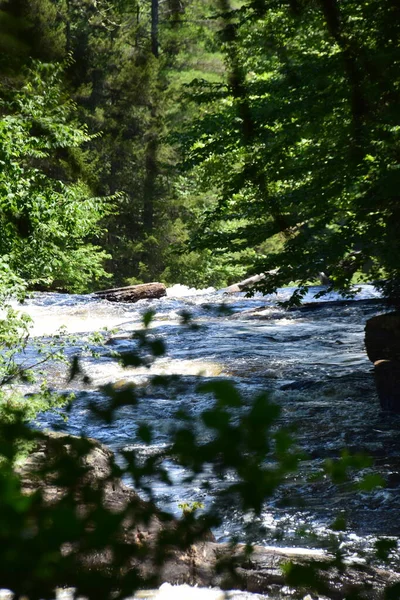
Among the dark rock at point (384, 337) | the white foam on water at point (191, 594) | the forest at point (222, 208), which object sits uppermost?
the forest at point (222, 208)

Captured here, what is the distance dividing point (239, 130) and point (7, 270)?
4200 millimetres

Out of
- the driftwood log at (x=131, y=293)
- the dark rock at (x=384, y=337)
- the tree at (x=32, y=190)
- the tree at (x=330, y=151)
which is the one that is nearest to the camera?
the tree at (x=330, y=151)

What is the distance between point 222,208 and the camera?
37.0 feet

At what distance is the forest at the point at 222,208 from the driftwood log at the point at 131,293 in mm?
1058

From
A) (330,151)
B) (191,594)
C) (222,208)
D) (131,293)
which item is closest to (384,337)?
(330,151)

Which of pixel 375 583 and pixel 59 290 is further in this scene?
pixel 59 290

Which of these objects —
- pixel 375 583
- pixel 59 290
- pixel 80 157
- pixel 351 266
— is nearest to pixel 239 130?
pixel 351 266

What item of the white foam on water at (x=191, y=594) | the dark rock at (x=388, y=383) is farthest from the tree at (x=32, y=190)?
the dark rock at (x=388, y=383)

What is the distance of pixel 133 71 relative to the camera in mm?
30609

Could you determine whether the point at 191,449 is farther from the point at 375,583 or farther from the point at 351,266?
the point at 351,266

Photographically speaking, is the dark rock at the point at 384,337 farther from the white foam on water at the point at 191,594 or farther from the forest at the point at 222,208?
the white foam on water at the point at 191,594

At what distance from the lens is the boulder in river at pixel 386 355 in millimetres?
9047

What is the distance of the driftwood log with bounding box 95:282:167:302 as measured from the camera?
65.6 ft

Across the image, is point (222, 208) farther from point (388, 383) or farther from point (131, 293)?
point (131, 293)
